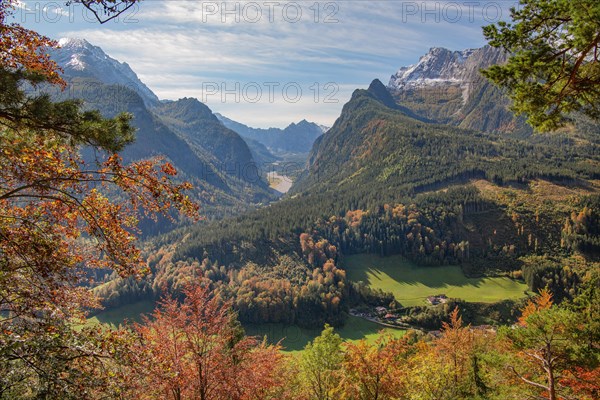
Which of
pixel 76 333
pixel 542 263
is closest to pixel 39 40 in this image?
pixel 76 333

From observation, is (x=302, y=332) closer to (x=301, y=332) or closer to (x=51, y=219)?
(x=301, y=332)

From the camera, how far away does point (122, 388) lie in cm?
954

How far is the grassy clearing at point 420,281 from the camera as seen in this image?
484 ft

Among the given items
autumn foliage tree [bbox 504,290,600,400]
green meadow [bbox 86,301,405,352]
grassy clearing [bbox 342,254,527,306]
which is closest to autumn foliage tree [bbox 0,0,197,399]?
Result: autumn foliage tree [bbox 504,290,600,400]

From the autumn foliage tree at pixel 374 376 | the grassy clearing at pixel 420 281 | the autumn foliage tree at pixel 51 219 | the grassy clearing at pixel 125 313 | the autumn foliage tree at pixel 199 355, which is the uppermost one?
the autumn foliage tree at pixel 51 219

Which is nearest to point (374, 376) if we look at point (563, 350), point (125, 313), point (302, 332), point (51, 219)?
point (563, 350)

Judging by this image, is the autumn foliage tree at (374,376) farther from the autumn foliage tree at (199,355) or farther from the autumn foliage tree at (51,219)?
the autumn foliage tree at (51,219)

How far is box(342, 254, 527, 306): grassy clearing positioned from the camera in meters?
148

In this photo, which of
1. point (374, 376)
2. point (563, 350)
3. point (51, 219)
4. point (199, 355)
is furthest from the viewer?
point (374, 376)

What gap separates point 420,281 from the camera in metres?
165

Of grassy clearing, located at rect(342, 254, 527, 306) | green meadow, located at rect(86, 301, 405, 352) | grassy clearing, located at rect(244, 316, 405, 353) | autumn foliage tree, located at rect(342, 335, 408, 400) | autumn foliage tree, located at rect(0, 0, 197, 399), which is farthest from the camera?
grassy clearing, located at rect(342, 254, 527, 306)

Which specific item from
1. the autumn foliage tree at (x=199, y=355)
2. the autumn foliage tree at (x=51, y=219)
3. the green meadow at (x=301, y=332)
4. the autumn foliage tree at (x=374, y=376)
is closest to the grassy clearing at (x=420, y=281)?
the green meadow at (x=301, y=332)

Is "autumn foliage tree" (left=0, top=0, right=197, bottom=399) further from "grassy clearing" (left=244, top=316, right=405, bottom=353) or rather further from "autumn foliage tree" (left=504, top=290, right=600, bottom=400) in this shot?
"grassy clearing" (left=244, top=316, right=405, bottom=353)

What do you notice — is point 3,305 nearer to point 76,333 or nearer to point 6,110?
point 76,333
